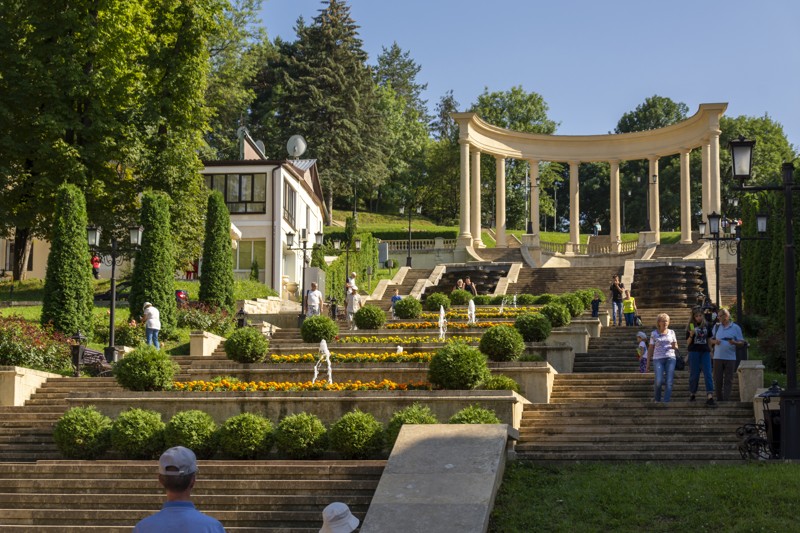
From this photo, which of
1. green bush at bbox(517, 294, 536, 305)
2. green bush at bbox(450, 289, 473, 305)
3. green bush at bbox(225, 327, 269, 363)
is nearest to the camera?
green bush at bbox(225, 327, 269, 363)

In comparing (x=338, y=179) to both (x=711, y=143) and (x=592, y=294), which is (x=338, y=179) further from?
(x=592, y=294)

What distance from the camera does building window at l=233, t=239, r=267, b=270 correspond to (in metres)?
49.7

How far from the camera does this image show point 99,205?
3812 centimetres

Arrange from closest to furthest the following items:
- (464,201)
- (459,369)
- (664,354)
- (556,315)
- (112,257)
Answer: (459,369) < (664,354) < (112,257) < (556,315) < (464,201)

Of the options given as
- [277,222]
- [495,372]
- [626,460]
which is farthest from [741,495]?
[277,222]

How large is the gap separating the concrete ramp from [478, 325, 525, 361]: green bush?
5867mm

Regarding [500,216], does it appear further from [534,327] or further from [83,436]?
[83,436]

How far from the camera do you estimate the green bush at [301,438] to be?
16500 mm

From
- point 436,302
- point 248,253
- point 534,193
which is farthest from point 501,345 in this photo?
point 534,193

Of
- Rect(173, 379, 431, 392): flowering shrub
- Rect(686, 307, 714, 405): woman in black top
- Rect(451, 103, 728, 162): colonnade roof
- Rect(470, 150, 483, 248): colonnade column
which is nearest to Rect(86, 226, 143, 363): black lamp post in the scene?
Rect(173, 379, 431, 392): flowering shrub

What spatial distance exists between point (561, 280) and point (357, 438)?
103 ft

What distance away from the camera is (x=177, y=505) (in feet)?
20.1

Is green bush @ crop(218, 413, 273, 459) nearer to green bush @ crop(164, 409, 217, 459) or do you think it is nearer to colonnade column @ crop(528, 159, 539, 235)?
green bush @ crop(164, 409, 217, 459)

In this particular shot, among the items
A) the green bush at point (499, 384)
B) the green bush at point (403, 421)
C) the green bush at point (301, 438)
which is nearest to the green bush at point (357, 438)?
the green bush at point (403, 421)
